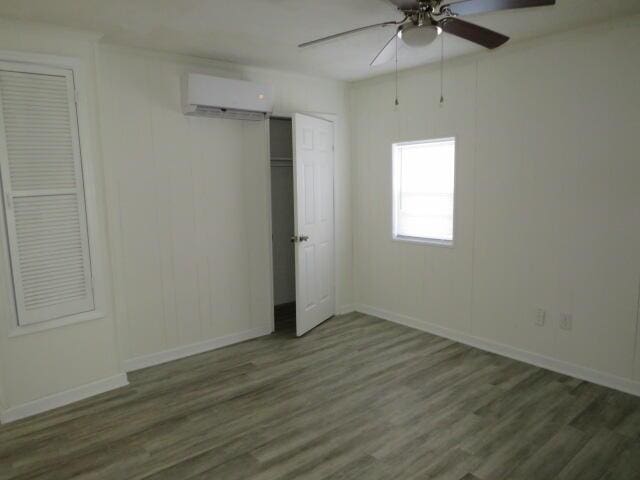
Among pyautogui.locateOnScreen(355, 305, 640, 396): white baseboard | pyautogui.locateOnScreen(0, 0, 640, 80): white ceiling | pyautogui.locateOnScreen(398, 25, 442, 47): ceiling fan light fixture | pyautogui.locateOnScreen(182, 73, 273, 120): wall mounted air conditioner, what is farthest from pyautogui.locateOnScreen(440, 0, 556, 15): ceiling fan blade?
pyautogui.locateOnScreen(355, 305, 640, 396): white baseboard

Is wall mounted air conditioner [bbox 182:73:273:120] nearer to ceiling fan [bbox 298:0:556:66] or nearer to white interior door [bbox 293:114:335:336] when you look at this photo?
white interior door [bbox 293:114:335:336]

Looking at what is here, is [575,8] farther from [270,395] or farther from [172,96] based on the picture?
[270,395]

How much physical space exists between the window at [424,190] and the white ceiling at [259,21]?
94cm

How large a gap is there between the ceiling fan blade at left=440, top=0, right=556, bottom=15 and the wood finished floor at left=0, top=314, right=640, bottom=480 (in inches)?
92.8

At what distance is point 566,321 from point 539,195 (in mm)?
1000

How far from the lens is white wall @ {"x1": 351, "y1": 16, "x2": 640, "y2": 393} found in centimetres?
317

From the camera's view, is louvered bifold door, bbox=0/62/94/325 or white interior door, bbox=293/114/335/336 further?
white interior door, bbox=293/114/335/336

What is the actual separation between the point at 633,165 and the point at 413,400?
2208 mm

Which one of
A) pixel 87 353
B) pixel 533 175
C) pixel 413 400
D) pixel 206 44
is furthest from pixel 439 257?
pixel 87 353

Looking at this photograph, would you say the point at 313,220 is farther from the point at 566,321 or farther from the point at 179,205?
the point at 566,321

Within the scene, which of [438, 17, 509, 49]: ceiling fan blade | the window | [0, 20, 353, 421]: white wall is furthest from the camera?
the window

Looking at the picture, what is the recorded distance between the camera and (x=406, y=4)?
7.18ft

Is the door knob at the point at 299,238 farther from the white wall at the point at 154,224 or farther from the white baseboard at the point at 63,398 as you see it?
the white baseboard at the point at 63,398

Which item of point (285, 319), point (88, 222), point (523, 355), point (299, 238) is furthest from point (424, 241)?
point (88, 222)
